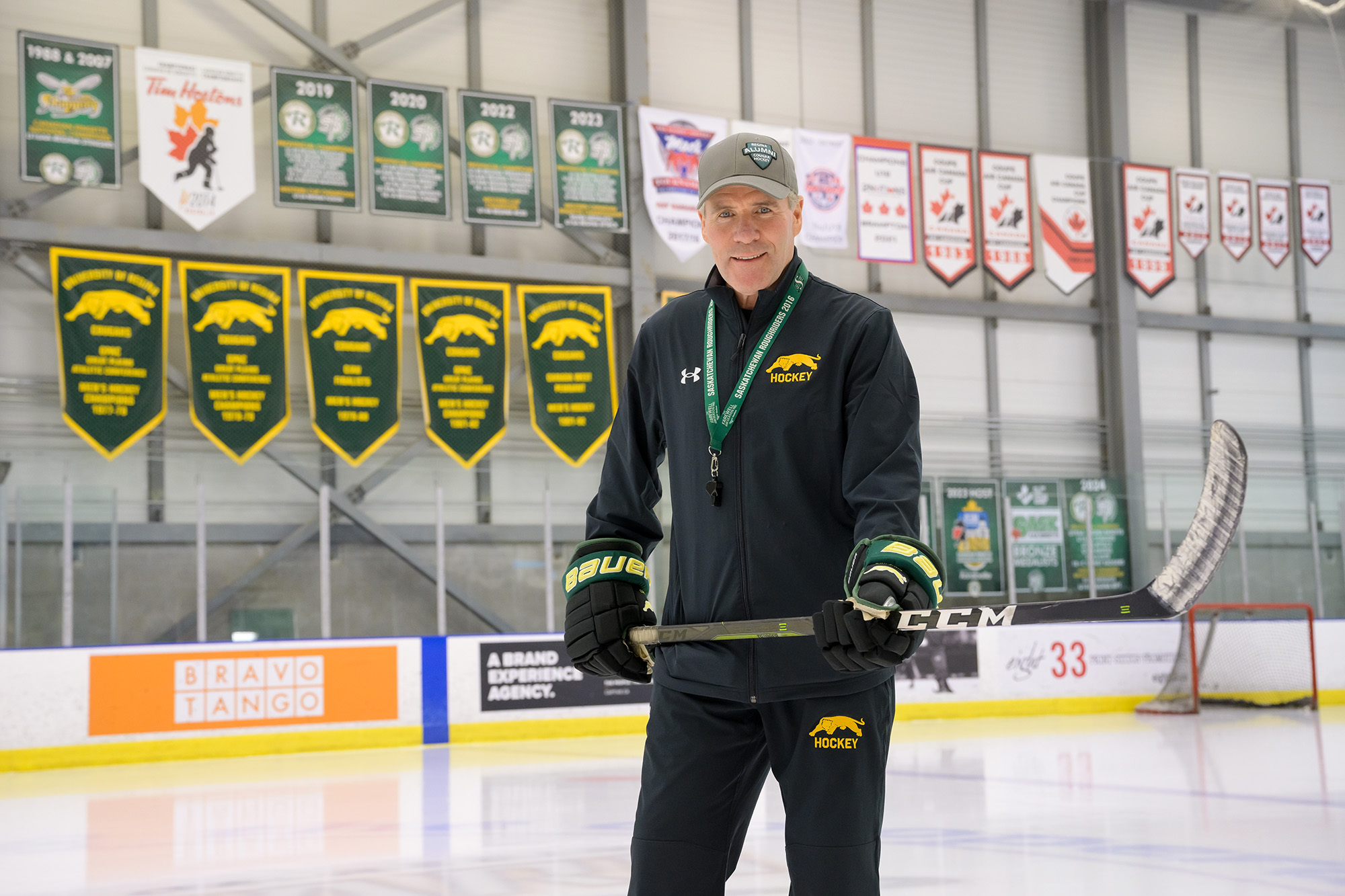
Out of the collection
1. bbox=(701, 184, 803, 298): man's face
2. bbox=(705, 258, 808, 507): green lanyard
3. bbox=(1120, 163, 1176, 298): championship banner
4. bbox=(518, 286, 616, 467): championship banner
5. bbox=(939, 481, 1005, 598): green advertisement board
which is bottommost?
bbox=(939, 481, 1005, 598): green advertisement board

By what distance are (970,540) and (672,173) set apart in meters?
5.63

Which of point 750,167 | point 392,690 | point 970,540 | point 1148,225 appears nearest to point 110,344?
point 392,690

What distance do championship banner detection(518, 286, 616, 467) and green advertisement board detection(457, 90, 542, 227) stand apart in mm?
928

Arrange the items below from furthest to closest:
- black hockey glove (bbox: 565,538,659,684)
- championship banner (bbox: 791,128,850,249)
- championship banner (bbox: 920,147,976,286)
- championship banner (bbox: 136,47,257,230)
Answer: championship banner (bbox: 920,147,976,286)
championship banner (bbox: 791,128,850,249)
championship banner (bbox: 136,47,257,230)
black hockey glove (bbox: 565,538,659,684)

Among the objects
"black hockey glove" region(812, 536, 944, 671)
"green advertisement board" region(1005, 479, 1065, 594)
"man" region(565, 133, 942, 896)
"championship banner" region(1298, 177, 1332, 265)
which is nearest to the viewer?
"black hockey glove" region(812, 536, 944, 671)

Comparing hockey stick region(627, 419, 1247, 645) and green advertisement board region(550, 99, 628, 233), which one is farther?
green advertisement board region(550, 99, 628, 233)

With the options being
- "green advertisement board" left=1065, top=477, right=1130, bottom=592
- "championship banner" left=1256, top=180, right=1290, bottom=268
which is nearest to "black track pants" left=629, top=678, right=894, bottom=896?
"green advertisement board" left=1065, top=477, right=1130, bottom=592

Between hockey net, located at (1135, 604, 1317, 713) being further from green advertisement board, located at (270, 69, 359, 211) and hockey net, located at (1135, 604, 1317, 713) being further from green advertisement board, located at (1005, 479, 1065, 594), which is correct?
green advertisement board, located at (270, 69, 359, 211)

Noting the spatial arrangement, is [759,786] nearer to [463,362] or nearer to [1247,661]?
[463,362]

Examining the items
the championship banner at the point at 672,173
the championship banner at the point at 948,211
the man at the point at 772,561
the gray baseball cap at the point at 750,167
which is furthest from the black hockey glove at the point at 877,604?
the championship banner at the point at 948,211

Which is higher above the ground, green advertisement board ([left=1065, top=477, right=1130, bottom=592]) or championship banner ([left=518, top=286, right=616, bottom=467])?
championship banner ([left=518, top=286, right=616, bottom=467])

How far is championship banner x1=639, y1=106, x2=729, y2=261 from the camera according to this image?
15.4m

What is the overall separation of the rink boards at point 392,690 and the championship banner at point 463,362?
2804 millimetres

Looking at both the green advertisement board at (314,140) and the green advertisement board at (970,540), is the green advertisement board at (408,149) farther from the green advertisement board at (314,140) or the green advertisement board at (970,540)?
the green advertisement board at (970,540)
